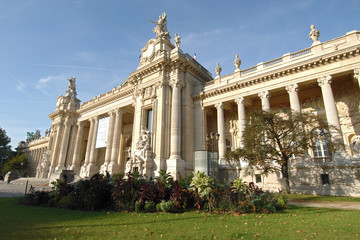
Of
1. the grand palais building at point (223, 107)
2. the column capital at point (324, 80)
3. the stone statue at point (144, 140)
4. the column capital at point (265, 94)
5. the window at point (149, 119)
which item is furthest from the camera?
the window at point (149, 119)

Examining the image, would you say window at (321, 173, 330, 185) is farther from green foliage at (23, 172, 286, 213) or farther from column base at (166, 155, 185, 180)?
column base at (166, 155, 185, 180)

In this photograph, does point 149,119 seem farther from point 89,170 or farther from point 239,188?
point 239,188

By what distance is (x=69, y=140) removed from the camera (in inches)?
1662

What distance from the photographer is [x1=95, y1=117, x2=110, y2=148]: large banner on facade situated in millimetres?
33031

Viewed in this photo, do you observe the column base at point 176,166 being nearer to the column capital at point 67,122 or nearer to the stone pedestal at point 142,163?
the stone pedestal at point 142,163

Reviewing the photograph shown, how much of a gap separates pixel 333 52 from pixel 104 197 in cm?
2122

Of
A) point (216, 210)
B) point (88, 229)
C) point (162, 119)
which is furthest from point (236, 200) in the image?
point (162, 119)

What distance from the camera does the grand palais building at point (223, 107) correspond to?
668 inches

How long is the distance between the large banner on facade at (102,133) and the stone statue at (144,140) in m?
11.3

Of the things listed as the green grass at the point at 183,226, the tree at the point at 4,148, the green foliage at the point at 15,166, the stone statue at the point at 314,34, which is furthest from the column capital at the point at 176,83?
the tree at the point at 4,148

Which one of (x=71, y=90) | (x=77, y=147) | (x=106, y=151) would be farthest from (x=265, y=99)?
(x=71, y=90)

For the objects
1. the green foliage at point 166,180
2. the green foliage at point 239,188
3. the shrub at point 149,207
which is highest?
the green foliage at point 166,180

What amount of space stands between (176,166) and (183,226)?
14298 millimetres

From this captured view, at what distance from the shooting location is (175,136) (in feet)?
75.3
